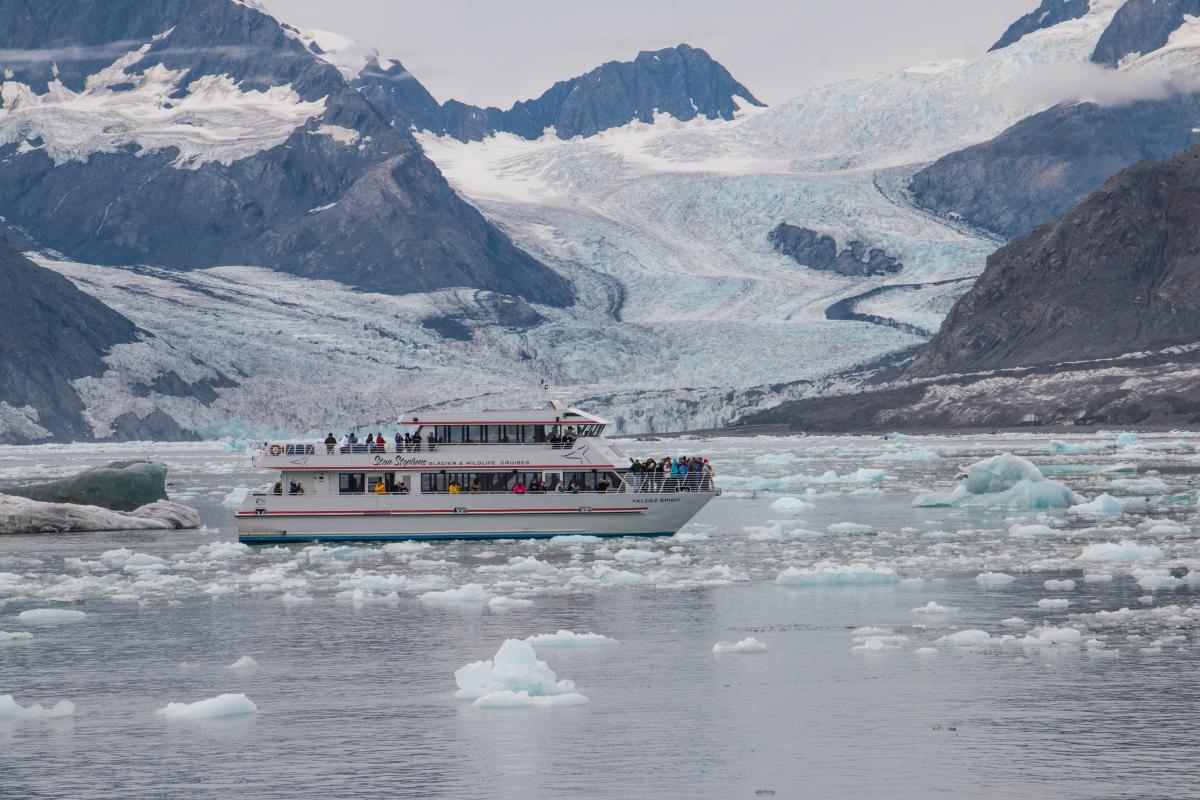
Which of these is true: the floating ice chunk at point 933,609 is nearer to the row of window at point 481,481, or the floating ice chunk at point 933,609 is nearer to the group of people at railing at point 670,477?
the group of people at railing at point 670,477

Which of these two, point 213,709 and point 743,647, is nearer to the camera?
point 213,709

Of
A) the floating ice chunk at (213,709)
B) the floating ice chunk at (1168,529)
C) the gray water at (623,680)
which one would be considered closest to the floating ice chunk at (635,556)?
the gray water at (623,680)

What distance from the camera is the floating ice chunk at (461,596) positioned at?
38.2 m

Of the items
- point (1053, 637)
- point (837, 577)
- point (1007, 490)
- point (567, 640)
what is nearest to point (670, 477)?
point (837, 577)

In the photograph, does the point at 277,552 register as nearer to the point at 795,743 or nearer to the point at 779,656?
the point at 779,656

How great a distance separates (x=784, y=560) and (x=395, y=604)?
520 inches

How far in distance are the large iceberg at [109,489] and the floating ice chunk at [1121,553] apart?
37.2 meters

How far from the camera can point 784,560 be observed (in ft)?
154

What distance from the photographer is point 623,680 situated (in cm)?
2820

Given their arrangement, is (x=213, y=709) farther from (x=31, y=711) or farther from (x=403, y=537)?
(x=403, y=537)

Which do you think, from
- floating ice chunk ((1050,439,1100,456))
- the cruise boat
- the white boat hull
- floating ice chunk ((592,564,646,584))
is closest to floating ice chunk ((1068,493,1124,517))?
the cruise boat

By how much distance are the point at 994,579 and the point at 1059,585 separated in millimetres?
1965

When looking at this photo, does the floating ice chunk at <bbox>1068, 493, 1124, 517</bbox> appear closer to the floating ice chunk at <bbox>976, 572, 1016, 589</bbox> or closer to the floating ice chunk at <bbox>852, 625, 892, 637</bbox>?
the floating ice chunk at <bbox>976, 572, 1016, 589</bbox>

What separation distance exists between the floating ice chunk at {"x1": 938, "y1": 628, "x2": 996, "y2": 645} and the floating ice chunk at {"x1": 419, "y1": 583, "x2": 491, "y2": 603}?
37.8ft
